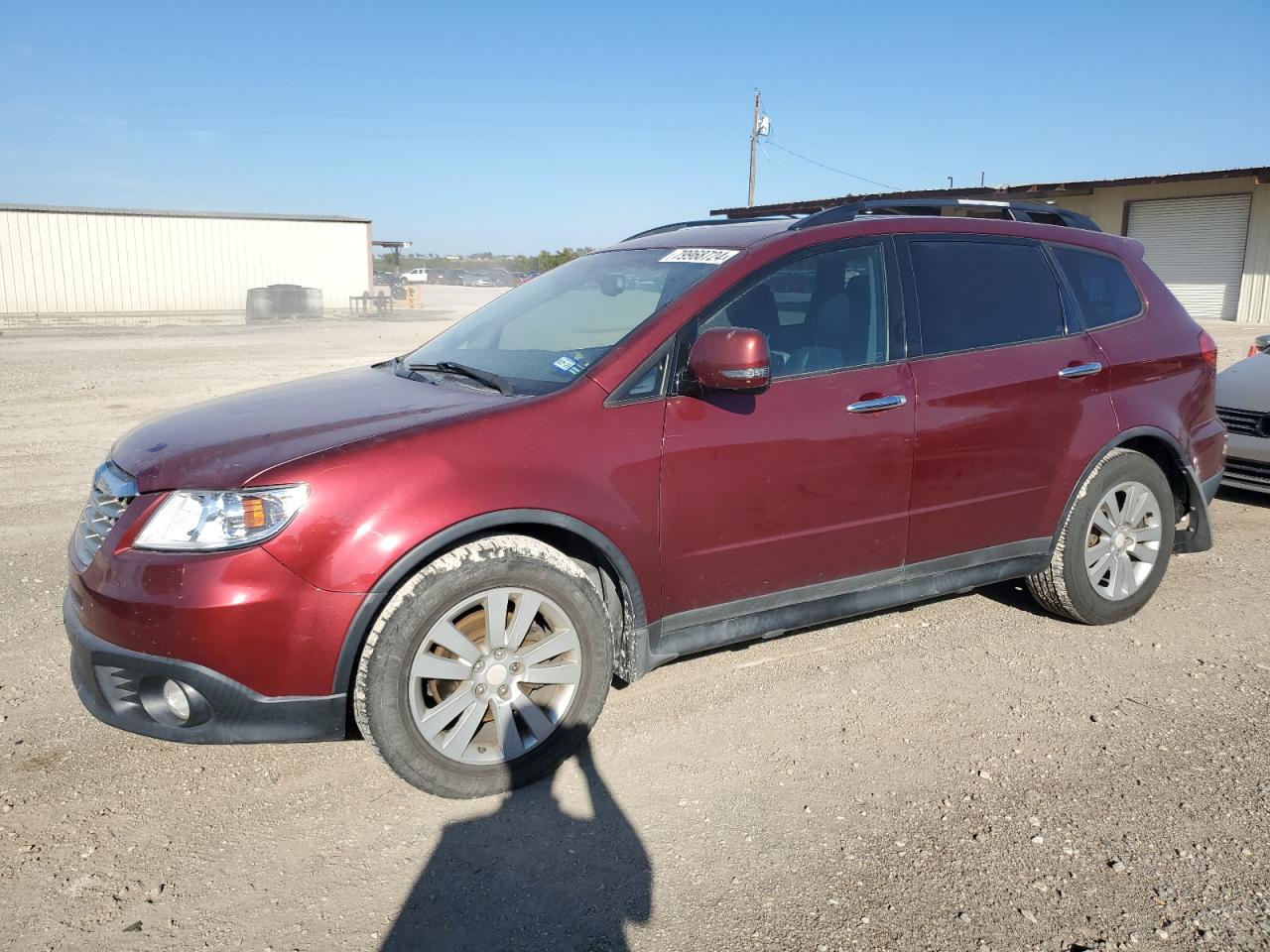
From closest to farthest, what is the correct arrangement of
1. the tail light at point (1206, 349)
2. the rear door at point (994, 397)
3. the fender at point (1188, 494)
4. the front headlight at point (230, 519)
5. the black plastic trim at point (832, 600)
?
the front headlight at point (230, 519) → the black plastic trim at point (832, 600) → the rear door at point (994, 397) → the fender at point (1188, 494) → the tail light at point (1206, 349)

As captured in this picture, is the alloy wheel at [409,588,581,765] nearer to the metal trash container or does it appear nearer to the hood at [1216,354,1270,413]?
the hood at [1216,354,1270,413]

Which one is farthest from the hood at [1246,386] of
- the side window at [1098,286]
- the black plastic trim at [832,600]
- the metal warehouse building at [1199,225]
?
the metal warehouse building at [1199,225]

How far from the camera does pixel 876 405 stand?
153 inches

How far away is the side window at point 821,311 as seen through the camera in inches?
150

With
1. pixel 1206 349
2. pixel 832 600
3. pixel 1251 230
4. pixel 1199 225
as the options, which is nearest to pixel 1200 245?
pixel 1199 225

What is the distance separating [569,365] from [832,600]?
141 cm

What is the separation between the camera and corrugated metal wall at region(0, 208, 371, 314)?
1097 inches

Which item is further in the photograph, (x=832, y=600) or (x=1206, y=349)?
(x=1206, y=349)

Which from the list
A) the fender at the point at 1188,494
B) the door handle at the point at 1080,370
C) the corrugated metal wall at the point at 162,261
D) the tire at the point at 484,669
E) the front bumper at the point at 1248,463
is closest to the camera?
the tire at the point at 484,669

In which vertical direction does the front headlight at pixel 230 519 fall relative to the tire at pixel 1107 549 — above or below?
above

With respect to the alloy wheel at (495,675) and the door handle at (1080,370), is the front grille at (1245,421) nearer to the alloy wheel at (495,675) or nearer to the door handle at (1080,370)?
the door handle at (1080,370)

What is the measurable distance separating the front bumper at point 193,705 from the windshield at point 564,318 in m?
1.29

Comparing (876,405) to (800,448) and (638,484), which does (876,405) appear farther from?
(638,484)

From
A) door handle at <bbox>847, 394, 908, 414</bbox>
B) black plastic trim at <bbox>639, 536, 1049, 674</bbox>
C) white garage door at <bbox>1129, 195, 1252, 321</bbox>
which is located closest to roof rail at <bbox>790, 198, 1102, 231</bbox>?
door handle at <bbox>847, 394, 908, 414</bbox>
